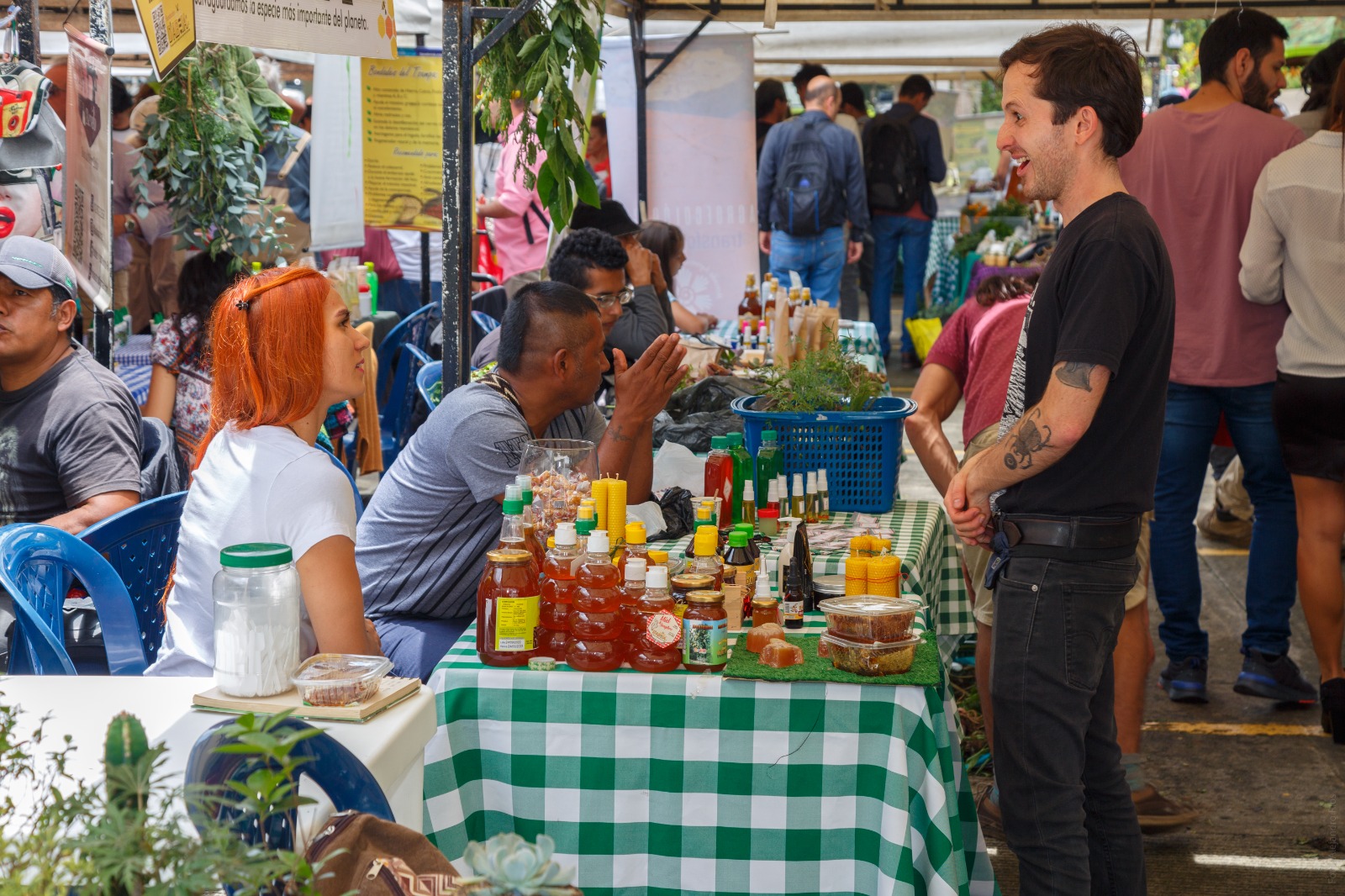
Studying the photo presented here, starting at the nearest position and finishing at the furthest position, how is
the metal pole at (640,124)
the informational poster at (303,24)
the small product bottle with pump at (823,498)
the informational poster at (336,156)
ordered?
the informational poster at (303,24), the small product bottle with pump at (823,498), the informational poster at (336,156), the metal pole at (640,124)

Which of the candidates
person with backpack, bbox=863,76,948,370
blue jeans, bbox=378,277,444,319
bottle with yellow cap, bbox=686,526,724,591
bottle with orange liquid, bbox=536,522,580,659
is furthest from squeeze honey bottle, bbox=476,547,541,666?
person with backpack, bbox=863,76,948,370

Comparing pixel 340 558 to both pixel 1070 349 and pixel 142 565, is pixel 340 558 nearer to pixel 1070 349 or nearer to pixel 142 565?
pixel 142 565

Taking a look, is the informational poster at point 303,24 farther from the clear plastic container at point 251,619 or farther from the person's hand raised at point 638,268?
the person's hand raised at point 638,268

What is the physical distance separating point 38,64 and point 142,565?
1.44m

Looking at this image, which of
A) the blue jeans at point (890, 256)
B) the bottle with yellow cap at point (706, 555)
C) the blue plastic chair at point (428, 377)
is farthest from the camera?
the blue jeans at point (890, 256)

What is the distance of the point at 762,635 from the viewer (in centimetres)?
234

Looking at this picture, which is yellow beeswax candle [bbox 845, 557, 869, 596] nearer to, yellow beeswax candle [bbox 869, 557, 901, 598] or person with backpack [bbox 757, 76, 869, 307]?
yellow beeswax candle [bbox 869, 557, 901, 598]

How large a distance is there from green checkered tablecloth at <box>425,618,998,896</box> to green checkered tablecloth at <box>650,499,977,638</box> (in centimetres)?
58

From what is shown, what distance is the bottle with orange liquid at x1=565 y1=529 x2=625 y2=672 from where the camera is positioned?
2.26 meters

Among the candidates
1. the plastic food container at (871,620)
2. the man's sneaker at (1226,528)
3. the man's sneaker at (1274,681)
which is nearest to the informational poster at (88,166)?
the plastic food container at (871,620)

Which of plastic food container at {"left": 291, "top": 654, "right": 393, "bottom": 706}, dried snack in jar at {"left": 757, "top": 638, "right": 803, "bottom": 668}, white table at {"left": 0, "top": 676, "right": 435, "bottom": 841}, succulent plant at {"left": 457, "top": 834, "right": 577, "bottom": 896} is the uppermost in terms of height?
succulent plant at {"left": 457, "top": 834, "right": 577, "bottom": 896}

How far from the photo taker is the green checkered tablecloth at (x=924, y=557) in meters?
2.91

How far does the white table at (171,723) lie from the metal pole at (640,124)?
5.86 meters

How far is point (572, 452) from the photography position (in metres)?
2.81
